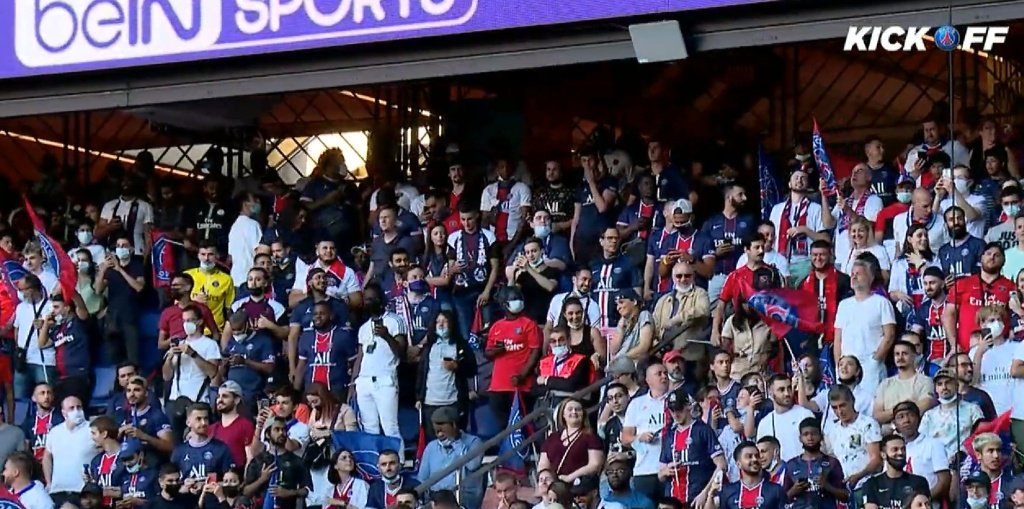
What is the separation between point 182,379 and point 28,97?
8.40 ft

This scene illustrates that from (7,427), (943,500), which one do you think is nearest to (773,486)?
(943,500)

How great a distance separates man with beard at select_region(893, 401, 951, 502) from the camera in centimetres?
1403

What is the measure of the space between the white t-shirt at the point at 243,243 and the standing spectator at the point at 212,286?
0.75ft

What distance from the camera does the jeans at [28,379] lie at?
61.7ft

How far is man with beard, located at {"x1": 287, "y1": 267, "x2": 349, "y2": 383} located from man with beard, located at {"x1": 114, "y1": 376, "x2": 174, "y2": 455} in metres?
1.15

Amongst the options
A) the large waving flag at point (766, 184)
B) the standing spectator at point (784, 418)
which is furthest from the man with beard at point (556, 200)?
the standing spectator at point (784, 418)

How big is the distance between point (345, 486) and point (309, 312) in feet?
6.87

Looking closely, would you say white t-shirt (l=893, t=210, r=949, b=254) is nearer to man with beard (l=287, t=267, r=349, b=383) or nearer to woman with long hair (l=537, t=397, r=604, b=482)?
woman with long hair (l=537, t=397, r=604, b=482)

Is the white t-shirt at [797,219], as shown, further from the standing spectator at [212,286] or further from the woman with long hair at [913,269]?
the standing spectator at [212,286]

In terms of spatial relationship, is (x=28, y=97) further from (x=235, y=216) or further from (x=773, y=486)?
(x=773, y=486)

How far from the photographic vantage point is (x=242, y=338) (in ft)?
59.0

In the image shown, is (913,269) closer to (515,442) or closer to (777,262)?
(777,262)

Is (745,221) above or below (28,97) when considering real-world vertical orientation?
below

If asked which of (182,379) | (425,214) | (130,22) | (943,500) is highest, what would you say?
(130,22)
